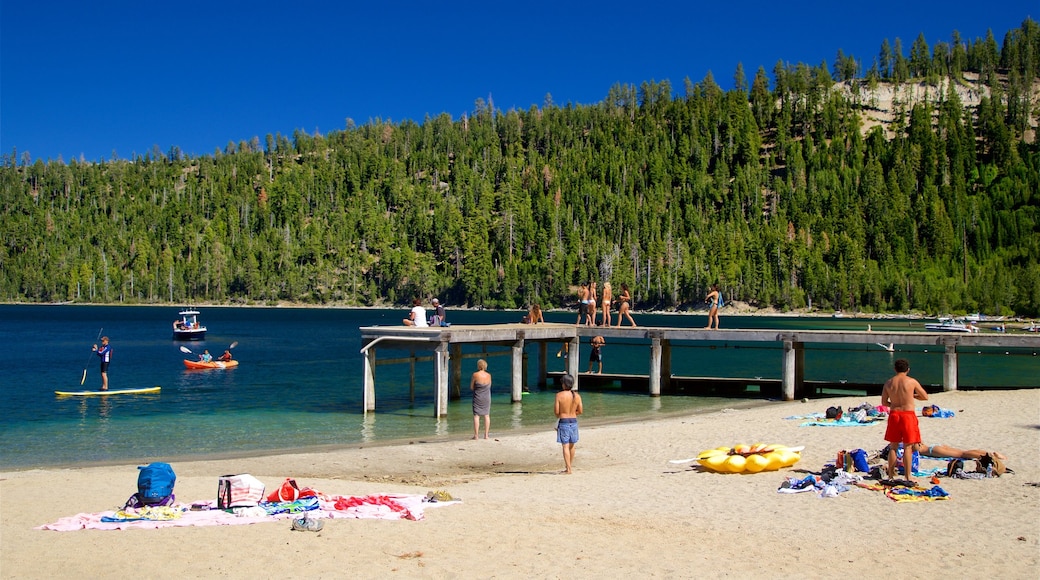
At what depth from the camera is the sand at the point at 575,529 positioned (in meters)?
9.25

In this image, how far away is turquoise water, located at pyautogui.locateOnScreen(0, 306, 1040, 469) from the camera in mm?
23625

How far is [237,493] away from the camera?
11.9m

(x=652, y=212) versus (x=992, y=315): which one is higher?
(x=652, y=212)

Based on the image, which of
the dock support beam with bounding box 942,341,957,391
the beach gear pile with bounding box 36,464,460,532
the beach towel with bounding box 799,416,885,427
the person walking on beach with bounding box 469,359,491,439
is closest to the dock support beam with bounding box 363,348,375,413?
the person walking on beach with bounding box 469,359,491,439

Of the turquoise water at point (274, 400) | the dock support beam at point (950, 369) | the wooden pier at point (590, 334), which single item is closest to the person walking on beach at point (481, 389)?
the turquoise water at point (274, 400)

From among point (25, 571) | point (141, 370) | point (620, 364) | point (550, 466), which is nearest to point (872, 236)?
point (620, 364)

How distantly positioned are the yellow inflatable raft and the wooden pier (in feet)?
40.6

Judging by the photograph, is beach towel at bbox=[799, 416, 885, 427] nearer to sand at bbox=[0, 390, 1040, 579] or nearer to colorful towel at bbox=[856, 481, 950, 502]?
sand at bbox=[0, 390, 1040, 579]

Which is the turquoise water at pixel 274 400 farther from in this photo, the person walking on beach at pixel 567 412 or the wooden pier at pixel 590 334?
the person walking on beach at pixel 567 412

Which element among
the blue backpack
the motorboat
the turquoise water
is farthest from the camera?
the motorboat

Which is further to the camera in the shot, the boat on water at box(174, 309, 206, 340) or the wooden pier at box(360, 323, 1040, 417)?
the boat on water at box(174, 309, 206, 340)

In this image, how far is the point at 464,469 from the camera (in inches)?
691

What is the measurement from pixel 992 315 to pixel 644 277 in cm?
6111

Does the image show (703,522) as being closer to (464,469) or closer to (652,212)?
(464,469)
